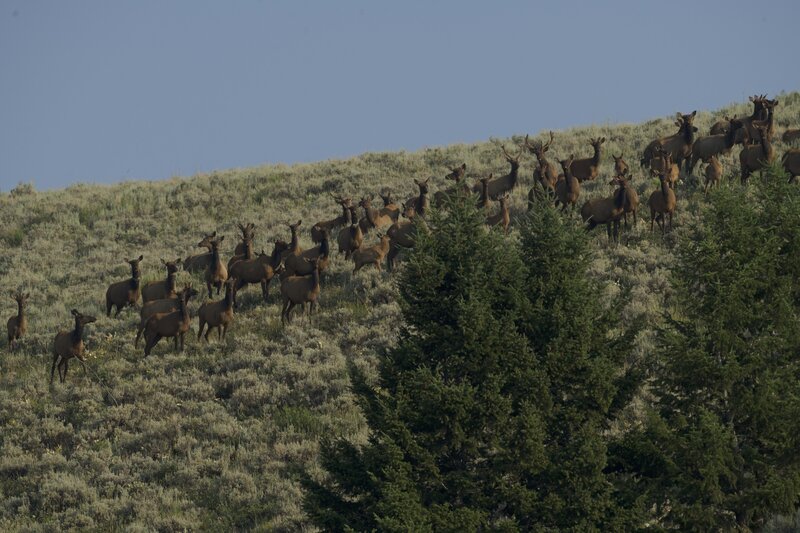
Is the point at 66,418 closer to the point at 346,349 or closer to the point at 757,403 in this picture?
the point at 346,349

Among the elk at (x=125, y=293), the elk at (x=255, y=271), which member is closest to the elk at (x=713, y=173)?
the elk at (x=255, y=271)

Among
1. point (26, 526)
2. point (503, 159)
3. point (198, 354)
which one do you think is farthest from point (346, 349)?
point (503, 159)

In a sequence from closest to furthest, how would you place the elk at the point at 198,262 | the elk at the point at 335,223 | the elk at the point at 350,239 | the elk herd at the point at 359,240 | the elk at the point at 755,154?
the elk herd at the point at 359,240, the elk at the point at 755,154, the elk at the point at 350,239, the elk at the point at 198,262, the elk at the point at 335,223

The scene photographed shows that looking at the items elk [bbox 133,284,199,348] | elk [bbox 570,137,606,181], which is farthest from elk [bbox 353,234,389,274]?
elk [bbox 570,137,606,181]

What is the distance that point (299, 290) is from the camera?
98.9 ft

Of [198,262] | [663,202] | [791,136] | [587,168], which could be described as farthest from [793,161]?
[198,262]

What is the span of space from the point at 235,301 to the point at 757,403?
16.9m

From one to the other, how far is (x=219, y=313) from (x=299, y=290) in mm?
2001

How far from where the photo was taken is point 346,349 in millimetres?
28562

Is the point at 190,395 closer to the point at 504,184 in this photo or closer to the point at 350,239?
the point at 350,239

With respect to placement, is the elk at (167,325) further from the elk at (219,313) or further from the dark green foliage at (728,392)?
the dark green foliage at (728,392)

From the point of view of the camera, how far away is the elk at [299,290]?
3008 cm

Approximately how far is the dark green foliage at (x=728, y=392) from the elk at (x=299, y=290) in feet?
41.8

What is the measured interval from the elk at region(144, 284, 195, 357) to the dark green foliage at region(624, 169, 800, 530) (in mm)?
13648
